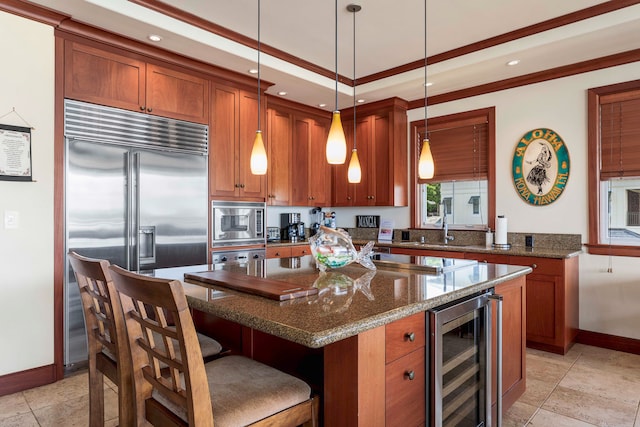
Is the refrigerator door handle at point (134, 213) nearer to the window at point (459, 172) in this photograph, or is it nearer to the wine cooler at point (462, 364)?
the wine cooler at point (462, 364)

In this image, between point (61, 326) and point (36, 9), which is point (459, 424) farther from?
point (36, 9)

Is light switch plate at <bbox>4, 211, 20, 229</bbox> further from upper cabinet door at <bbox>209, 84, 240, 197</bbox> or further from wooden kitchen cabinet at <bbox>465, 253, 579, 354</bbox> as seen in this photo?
wooden kitchen cabinet at <bbox>465, 253, 579, 354</bbox>

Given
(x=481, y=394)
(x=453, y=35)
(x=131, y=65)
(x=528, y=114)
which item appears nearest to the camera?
(x=481, y=394)

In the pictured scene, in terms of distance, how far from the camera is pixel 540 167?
3832 millimetres

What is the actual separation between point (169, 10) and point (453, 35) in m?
2.36

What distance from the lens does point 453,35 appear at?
3352 mm

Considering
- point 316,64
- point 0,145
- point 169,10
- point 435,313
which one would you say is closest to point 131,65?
point 169,10

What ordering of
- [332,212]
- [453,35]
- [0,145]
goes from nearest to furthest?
[0,145], [453,35], [332,212]

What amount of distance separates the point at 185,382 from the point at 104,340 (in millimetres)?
793

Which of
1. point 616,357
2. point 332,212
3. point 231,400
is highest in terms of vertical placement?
point 332,212

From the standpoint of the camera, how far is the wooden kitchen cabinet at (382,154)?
4.68 metres

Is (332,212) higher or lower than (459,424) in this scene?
higher

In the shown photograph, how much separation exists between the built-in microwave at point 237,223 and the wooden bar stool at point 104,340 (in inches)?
75.6

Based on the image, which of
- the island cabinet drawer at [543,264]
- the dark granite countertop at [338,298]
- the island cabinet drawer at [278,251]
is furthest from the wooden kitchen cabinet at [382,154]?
the dark granite countertop at [338,298]
